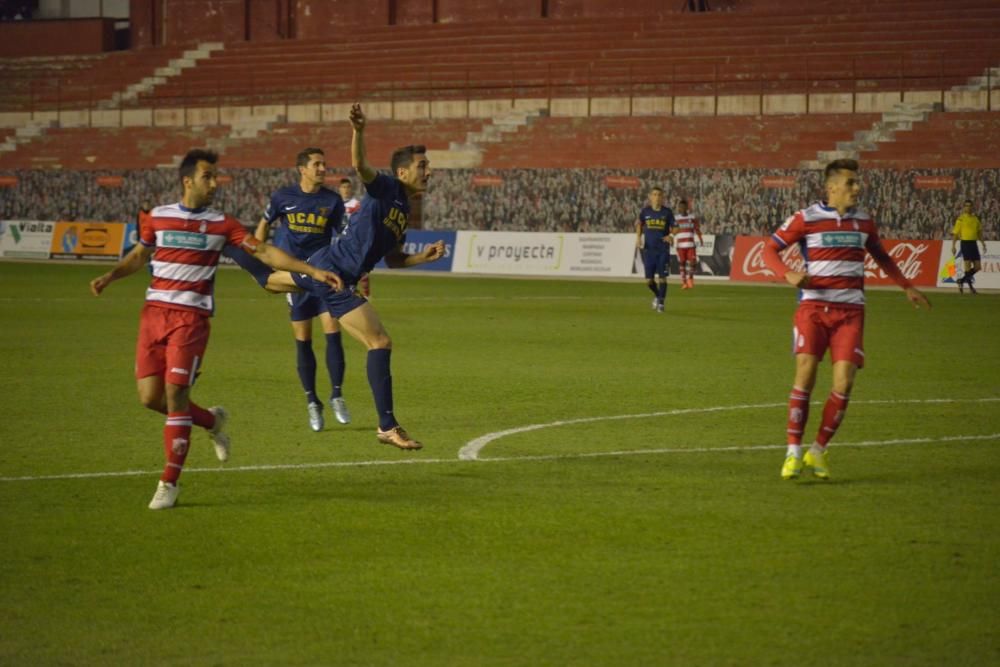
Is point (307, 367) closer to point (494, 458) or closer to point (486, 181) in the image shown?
point (494, 458)

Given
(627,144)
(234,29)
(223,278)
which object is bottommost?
(223,278)

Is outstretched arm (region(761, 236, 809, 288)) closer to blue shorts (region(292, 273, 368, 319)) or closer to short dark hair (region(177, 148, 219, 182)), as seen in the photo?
blue shorts (region(292, 273, 368, 319))

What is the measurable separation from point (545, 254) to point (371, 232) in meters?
26.9

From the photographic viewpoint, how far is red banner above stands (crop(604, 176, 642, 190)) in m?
38.9

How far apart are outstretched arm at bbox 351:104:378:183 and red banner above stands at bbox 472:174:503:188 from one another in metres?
30.4

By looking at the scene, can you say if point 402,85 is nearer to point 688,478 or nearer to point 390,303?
point 390,303

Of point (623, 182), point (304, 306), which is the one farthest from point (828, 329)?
point (623, 182)

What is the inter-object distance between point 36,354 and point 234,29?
38.8 meters

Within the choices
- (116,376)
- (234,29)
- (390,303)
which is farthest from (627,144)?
(116,376)

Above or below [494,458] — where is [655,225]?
above

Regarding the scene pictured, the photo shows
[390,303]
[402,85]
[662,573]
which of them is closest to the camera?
[662,573]

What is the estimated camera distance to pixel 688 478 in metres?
9.34

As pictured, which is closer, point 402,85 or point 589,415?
point 589,415

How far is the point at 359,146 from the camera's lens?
399 inches
